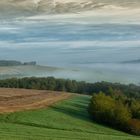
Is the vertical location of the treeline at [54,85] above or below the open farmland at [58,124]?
below

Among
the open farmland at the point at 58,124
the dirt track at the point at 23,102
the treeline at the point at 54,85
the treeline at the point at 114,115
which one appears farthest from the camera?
the treeline at the point at 54,85

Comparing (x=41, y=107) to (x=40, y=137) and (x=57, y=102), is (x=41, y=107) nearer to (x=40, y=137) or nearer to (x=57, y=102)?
(x=57, y=102)

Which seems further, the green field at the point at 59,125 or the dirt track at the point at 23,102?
the dirt track at the point at 23,102

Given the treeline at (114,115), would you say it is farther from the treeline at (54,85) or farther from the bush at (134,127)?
the treeline at (54,85)

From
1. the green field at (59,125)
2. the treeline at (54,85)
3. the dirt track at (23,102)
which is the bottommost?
the treeline at (54,85)

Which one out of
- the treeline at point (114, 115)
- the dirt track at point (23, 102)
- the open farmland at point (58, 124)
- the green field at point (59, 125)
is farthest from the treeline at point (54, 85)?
the green field at point (59, 125)

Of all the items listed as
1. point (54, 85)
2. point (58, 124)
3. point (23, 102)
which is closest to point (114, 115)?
point (23, 102)

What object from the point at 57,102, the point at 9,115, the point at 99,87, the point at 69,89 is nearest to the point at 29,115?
the point at 9,115

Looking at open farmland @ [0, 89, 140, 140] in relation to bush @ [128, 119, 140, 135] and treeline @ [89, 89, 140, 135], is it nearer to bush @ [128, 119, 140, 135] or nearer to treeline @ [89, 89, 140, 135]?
treeline @ [89, 89, 140, 135]
